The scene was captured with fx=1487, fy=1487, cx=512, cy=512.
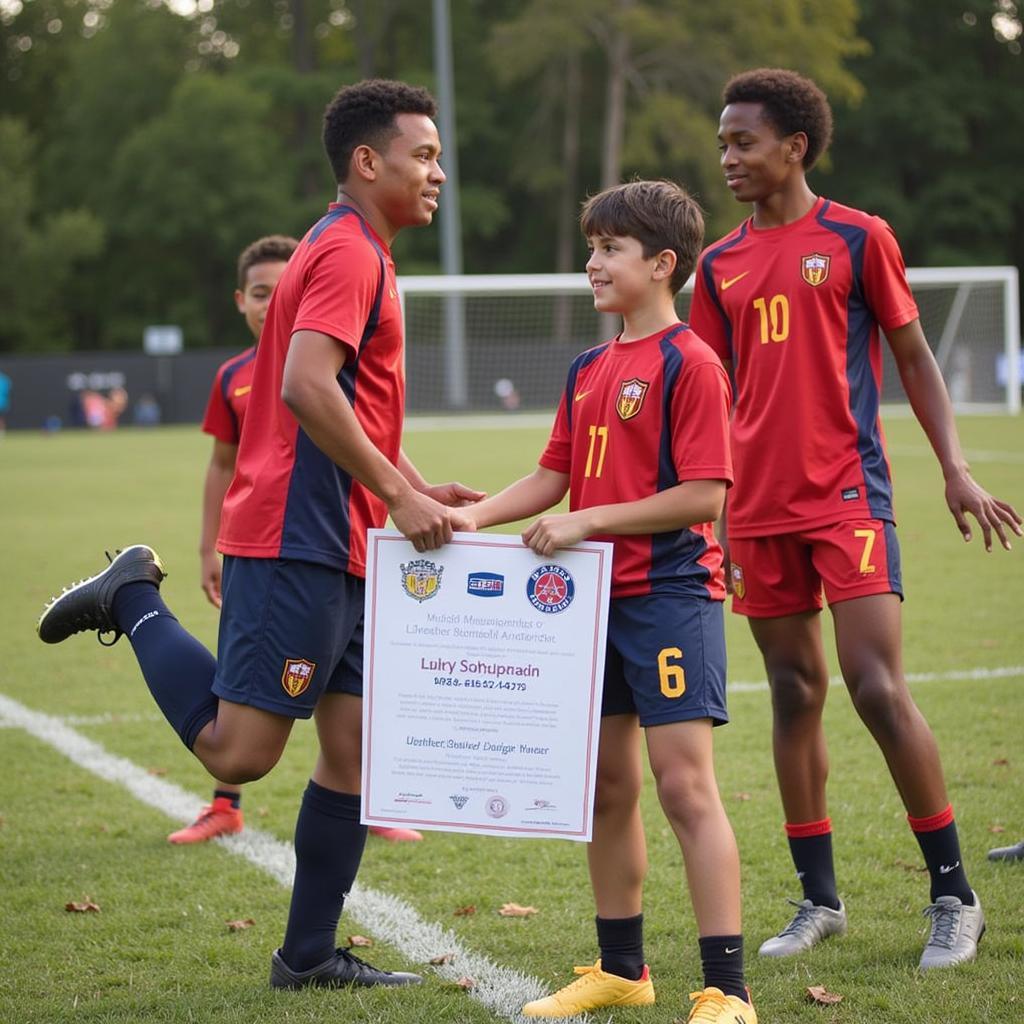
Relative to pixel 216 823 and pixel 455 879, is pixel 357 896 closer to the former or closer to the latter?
pixel 455 879

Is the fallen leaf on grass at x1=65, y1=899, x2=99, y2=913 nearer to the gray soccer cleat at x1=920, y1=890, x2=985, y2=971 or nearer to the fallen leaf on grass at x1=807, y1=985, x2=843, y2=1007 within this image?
the fallen leaf on grass at x1=807, y1=985, x2=843, y2=1007

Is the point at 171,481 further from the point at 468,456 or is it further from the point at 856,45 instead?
the point at 856,45

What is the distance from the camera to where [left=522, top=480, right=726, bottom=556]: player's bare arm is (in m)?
3.42

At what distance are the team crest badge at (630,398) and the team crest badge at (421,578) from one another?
57 cm

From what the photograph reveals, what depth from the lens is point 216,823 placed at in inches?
210

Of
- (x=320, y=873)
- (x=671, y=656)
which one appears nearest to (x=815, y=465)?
(x=671, y=656)

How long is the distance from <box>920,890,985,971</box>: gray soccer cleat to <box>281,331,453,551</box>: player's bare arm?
1.72 meters

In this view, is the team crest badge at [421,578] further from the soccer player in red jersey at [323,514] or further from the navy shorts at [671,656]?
the navy shorts at [671,656]

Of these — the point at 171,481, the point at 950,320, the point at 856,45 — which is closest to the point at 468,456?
the point at 171,481

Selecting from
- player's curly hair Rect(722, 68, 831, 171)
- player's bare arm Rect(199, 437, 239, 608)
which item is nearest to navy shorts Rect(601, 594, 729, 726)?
player's curly hair Rect(722, 68, 831, 171)

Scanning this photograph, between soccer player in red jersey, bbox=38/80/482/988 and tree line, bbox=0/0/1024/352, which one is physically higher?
tree line, bbox=0/0/1024/352

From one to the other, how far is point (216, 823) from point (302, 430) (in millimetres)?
2247

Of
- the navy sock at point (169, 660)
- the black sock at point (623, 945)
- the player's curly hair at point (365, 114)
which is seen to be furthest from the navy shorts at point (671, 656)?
the player's curly hair at point (365, 114)

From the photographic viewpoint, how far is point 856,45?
44.3m
